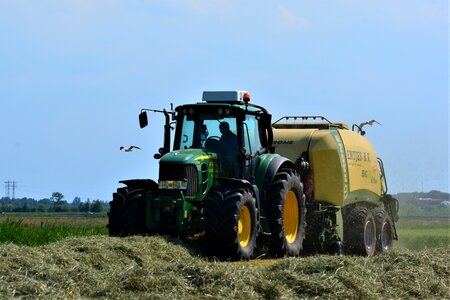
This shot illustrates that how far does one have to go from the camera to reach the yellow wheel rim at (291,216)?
1670cm

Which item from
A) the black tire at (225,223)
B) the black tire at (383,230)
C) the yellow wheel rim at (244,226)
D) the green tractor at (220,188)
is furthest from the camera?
the black tire at (383,230)

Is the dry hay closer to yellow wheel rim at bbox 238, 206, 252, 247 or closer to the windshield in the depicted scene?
yellow wheel rim at bbox 238, 206, 252, 247

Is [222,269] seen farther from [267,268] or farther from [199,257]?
[199,257]

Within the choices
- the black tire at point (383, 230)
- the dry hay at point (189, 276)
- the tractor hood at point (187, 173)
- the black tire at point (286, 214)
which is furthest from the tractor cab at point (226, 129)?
the black tire at point (383, 230)

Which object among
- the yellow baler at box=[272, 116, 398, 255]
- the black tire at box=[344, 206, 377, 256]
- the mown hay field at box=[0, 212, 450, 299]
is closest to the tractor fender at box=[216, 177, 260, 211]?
the mown hay field at box=[0, 212, 450, 299]

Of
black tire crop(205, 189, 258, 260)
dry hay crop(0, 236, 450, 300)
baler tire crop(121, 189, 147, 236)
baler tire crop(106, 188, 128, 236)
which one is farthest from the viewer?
baler tire crop(106, 188, 128, 236)

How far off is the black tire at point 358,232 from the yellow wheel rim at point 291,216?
273 centimetres

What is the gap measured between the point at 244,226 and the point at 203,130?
2130 millimetres

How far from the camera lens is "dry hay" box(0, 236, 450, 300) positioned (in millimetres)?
9680

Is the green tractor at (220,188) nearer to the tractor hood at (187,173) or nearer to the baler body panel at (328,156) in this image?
the tractor hood at (187,173)

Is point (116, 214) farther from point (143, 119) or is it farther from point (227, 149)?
point (227, 149)

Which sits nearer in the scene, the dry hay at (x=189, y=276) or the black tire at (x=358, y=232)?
the dry hay at (x=189, y=276)

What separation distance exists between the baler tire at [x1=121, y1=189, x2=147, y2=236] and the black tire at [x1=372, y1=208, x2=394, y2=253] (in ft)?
23.5

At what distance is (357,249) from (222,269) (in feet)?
30.7
